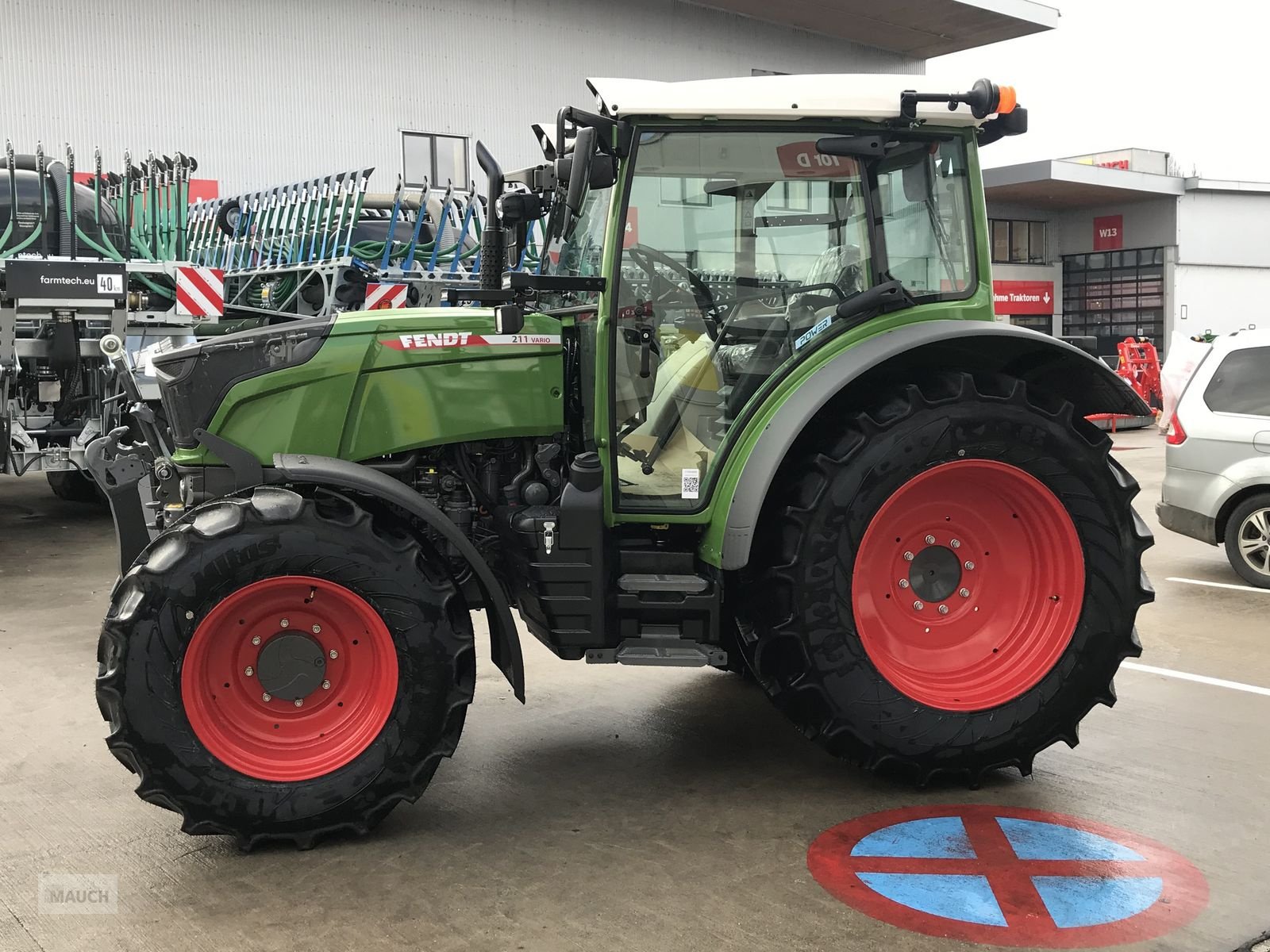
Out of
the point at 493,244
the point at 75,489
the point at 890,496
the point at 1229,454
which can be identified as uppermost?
the point at 493,244

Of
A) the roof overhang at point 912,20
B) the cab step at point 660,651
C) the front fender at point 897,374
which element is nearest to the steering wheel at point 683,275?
the front fender at point 897,374

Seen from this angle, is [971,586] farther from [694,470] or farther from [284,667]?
[284,667]

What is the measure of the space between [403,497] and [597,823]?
1269 mm

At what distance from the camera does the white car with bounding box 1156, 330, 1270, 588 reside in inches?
306

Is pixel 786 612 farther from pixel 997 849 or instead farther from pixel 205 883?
pixel 205 883

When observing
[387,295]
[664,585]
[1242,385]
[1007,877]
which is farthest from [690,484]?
[387,295]

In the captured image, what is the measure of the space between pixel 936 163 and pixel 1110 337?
108 ft

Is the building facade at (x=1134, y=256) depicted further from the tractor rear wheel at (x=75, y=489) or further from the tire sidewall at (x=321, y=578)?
the tire sidewall at (x=321, y=578)

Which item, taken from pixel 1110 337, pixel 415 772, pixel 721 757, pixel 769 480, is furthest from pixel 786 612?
pixel 1110 337

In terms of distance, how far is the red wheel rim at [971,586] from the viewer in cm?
420

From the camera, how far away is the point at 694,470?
4141 mm

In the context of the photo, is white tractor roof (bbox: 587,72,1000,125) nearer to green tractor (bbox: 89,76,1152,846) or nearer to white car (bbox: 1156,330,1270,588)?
green tractor (bbox: 89,76,1152,846)

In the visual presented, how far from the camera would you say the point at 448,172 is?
19.5 m

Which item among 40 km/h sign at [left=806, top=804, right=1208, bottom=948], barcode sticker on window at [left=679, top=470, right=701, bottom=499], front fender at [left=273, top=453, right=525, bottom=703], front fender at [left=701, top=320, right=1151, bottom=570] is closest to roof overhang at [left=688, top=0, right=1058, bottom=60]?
front fender at [left=701, top=320, right=1151, bottom=570]
